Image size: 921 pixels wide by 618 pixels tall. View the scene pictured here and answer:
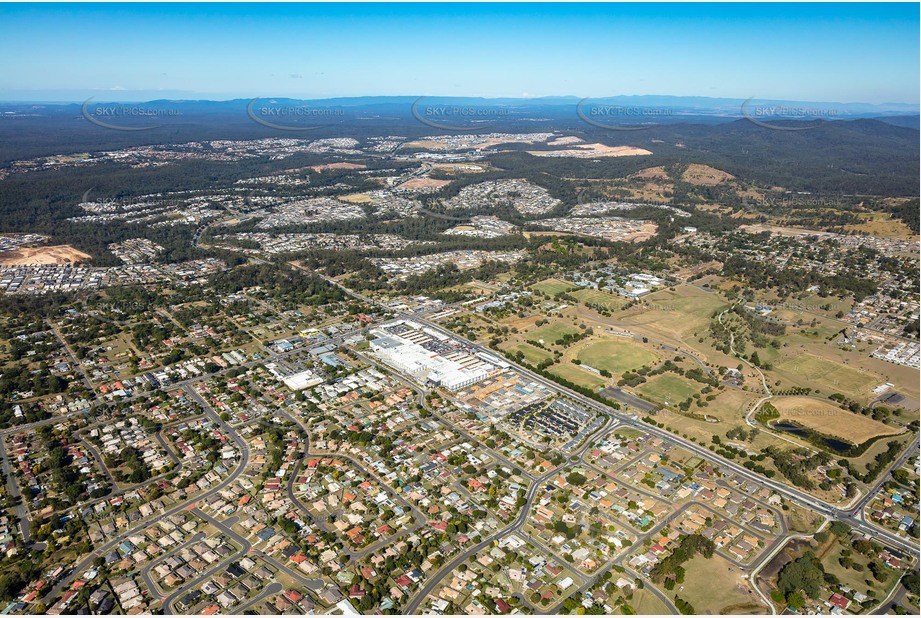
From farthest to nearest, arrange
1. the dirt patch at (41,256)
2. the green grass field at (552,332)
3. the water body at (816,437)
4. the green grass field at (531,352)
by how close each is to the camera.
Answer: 1. the dirt patch at (41,256)
2. the green grass field at (552,332)
3. the green grass field at (531,352)
4. the water body at (816,437)

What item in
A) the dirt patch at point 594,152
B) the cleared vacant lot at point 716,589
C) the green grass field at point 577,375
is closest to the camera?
the cleared vacant lot at point 716,589

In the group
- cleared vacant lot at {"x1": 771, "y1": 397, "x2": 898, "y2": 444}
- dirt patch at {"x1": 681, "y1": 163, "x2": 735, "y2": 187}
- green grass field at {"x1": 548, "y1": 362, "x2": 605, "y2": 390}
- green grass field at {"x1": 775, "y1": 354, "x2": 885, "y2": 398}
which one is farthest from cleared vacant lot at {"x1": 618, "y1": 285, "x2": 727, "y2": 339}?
dirt patch at {"x1": 681, "y1": 163, "x2": 735, "y2": 187}

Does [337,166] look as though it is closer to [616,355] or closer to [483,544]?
[616,355]

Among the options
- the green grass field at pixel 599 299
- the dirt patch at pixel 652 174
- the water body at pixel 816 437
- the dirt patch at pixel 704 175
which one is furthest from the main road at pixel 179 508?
the dirt patch at pixel 704 175

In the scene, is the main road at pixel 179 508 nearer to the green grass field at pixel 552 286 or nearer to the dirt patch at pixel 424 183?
the green grass field at pixel 552 286

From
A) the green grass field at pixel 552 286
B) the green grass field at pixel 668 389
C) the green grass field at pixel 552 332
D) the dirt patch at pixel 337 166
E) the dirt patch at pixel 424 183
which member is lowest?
the green grass field at pixel 552 286

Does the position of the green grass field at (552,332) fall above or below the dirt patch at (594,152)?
below

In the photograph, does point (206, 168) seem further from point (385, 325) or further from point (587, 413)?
point (587, 413)

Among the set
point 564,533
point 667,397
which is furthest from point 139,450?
point 667,397
